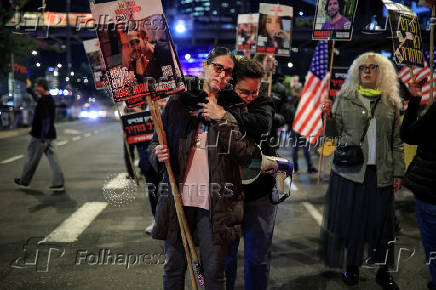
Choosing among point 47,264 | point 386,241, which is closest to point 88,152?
point 47,264

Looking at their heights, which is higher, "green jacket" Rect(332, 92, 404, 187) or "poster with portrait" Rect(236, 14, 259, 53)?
"poster with portrait" Rect(236, 14, 259, 53)

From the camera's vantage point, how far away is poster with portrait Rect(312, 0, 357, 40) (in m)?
5.40

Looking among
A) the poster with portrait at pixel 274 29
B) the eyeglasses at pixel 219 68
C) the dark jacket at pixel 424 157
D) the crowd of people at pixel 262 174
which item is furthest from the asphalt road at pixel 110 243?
the poster with portrait at pixel 274 29

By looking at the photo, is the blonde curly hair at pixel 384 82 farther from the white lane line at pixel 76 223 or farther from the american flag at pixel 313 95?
the white lane line at pixel 76 223

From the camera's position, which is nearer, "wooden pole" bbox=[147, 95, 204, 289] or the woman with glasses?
"wooden pole" bbox=[147, 95, 204, 289]

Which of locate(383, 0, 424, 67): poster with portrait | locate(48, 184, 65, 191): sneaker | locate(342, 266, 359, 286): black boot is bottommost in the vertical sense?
locate(48, 184, 65, 191): sneaker

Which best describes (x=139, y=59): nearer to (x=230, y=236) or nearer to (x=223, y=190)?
(x=223, y=190)

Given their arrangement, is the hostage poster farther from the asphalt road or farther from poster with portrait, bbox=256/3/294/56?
poster with portrait, bbox=256/3/294/56

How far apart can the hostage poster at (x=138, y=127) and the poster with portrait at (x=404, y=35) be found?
3.37 metres

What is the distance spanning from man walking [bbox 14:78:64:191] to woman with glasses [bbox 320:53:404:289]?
583cm

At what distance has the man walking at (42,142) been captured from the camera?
8281mm

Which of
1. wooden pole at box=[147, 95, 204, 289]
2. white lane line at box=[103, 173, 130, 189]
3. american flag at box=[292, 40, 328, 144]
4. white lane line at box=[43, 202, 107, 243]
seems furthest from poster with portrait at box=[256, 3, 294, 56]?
white lane line at box=[103, 173, 130, 189]

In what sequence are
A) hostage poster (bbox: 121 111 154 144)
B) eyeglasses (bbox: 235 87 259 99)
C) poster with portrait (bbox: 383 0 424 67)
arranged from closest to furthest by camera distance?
eyeglasses (bbox: 235 87 259 99), poster with portrait (bbox: 383 0 424 67), hostage poster (bbox: 121 111 154 144)

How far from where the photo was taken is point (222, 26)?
38.3m
